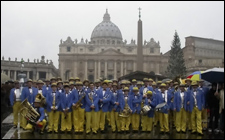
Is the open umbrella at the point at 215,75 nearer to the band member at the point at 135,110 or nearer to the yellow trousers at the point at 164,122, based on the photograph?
the yellow trousers at the point at 164,122

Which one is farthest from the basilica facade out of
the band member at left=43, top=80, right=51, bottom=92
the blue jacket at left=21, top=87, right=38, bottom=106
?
the blue jacket at left=21, top=87, right=38, bottom=106

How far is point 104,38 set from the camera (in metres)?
129

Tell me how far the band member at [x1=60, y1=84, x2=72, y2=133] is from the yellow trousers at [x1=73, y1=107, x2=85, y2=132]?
23 centimetres

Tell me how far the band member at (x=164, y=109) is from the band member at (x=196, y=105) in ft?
2.97

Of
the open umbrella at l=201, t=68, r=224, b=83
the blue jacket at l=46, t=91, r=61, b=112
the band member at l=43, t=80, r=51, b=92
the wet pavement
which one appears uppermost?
the open umbrella at l=201, t=68, r=224, b=83

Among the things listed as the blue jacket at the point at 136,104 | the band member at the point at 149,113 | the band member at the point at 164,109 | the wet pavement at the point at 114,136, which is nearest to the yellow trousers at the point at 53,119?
the wet pavement at the point at 114,136

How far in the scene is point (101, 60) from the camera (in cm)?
11481

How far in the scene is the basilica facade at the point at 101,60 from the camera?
114 m

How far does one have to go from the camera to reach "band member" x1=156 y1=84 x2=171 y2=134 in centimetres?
1194

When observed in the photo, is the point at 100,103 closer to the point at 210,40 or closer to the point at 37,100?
the point at 37,100

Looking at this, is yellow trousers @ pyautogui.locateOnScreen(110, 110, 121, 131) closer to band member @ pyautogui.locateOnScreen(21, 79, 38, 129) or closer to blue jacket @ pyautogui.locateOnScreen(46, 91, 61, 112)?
blue jacket @ pyautogui.locateOnScreen(46, 91, 61, 112)

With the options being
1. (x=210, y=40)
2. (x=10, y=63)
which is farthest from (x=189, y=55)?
(x=10, y=63)

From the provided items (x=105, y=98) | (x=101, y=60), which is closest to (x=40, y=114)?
(x=105, y=98)

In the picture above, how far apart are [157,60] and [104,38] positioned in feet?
82.3
